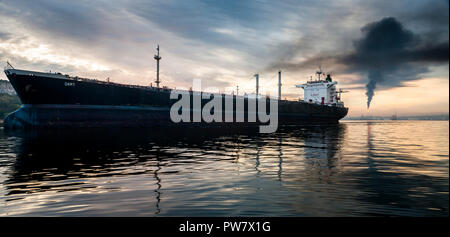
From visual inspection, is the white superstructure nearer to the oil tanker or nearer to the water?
the oil tanker

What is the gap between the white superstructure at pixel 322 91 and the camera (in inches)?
3519

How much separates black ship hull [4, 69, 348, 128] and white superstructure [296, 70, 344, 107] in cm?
5977

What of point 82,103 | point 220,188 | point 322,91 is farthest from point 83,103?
point 322,91

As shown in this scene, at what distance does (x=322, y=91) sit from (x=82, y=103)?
78.0 m

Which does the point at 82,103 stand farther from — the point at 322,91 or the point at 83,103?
the point at 322,91

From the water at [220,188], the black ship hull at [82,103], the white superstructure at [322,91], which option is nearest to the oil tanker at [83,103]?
the black ship hull at [82,103]

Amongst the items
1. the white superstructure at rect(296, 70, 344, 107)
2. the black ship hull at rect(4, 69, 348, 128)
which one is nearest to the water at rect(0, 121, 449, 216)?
the black ship hull at rect(4, 69, 348, 128)

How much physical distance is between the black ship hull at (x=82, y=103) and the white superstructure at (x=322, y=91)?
196ft

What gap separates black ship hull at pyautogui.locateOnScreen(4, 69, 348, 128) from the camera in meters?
33.3

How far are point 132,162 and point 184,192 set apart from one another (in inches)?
231

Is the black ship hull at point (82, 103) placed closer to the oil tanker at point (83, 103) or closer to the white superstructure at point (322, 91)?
the oil tanker at point (83, 103)

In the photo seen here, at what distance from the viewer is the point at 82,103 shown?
36.0 m
